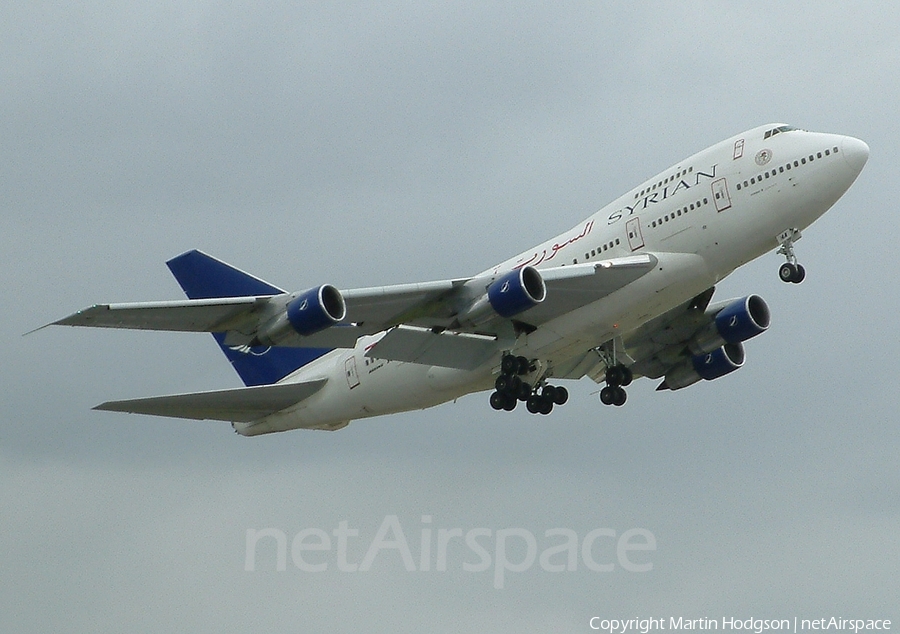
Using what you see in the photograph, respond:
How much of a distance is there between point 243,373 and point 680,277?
17363 millimetres

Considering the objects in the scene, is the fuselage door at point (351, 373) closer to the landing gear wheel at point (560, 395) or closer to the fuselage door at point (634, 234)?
the landing gear wheel at point (560, 395)

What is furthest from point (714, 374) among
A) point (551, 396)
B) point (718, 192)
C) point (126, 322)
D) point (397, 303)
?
point (126, 322)

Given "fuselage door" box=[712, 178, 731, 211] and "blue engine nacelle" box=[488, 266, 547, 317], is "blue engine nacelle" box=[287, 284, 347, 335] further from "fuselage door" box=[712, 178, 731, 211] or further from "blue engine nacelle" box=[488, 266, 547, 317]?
"fuselage door" box=[712, 178, 731, 211]

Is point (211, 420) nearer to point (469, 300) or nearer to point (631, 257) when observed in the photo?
point (469, 300)

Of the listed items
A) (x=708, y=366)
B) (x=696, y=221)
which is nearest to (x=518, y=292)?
(x=696, y=221)

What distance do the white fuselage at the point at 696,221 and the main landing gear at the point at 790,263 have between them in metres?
0.23

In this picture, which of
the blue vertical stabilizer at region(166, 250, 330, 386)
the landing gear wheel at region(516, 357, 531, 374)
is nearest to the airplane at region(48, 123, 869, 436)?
the landing gear wheel at region(516, 357, 531, 374)

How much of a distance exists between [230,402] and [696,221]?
15.4m

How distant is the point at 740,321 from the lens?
1676 inches

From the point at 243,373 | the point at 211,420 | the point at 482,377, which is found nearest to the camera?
the point at 482,377

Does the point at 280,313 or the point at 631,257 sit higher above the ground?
the point at 631,257

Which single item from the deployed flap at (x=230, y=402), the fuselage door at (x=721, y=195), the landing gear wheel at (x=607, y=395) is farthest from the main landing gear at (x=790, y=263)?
the deployed flap at (x=230, y=402)

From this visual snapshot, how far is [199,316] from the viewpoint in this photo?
35219mm

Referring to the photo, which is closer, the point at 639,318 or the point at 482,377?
the point at 639,318
